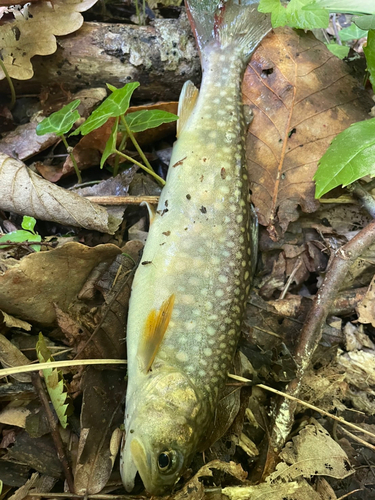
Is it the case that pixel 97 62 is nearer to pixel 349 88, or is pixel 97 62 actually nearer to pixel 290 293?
pixel 349 88

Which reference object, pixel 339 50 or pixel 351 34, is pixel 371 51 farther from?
pixel 351 34

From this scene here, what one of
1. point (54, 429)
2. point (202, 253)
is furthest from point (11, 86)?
point (54, 429)

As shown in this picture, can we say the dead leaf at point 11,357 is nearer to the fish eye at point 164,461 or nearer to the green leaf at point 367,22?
the fish eye at point 164,461

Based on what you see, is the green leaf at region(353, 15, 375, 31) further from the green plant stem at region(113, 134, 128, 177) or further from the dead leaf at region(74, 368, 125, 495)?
the dead leaf at region(74, 368, 125, 495)

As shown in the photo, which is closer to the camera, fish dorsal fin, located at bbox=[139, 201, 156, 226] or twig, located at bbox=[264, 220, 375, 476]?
twig, located at bbox=[264, 220, 375, 476]

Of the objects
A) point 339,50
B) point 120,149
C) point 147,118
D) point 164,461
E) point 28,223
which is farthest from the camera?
point 339,50

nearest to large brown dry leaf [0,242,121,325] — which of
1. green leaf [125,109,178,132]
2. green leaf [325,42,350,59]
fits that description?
green leaf [125,109,178,132]
